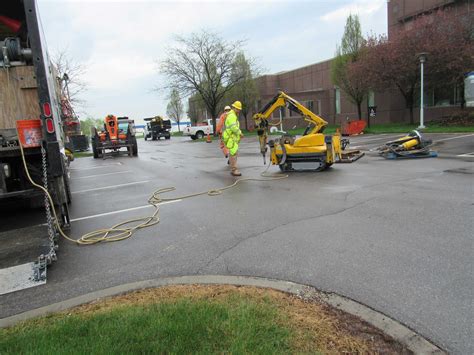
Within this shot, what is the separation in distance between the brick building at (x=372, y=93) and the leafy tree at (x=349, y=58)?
2131 millimetres

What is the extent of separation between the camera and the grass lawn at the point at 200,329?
265cm

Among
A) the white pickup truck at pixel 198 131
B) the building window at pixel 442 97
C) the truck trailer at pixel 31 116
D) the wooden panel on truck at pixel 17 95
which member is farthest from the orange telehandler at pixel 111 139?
the building window at pixel 442 97

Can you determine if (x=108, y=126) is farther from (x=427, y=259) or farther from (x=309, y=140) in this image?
(x=427, y=259)

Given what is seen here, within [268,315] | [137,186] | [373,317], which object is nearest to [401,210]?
[373,317]

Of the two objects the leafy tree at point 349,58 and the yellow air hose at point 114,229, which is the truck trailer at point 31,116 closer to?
Result: the yellow air hose at point 114,229

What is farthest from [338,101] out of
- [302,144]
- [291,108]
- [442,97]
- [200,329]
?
[200,329]

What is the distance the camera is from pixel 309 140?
10797 mm

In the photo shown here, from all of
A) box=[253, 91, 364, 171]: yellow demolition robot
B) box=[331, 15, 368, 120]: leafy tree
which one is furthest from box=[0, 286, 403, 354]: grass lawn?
box=[331, 15, 368, 120]: leafy tree

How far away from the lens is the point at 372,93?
33.6m

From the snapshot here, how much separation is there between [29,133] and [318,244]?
452 cm

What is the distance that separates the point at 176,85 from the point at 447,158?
111ft

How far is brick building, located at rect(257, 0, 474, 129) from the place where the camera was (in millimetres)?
27859

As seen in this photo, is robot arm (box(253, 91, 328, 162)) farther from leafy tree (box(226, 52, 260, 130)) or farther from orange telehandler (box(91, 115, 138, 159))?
leafy tree (box(226, 52, 260, 130))

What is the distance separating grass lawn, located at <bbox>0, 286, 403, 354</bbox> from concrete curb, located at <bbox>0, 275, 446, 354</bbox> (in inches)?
4.4
